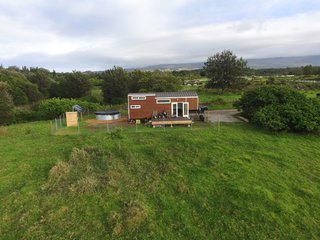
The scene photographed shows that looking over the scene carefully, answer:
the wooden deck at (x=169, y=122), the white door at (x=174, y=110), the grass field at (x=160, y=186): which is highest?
the white door at (x=174, y=110)

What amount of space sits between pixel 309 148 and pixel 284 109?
12.9 feet

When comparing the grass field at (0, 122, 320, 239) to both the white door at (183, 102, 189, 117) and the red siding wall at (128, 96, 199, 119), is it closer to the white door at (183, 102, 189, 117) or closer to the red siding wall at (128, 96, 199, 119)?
the red siding wall at (128, 96, 199, 119)

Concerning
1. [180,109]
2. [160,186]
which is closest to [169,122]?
[180,109]

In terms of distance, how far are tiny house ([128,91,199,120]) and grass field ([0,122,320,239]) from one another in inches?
184

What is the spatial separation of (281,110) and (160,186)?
12.7 m

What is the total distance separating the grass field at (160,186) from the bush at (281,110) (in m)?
1.29

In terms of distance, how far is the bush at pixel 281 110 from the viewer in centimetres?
1980

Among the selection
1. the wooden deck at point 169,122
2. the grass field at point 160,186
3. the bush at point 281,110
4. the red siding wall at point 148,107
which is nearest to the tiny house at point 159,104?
the red siding wall at point 148,107

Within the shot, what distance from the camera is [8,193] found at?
489 inches

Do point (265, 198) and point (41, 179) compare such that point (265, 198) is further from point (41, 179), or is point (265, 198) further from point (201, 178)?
point (41, 179)

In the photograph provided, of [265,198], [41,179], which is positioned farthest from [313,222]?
[41,179]

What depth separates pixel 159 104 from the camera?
23.5 metres

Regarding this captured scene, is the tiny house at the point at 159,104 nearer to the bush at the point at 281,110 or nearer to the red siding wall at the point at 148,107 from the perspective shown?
the red siding wall at the point at 148,107

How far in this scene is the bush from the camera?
19797mm
